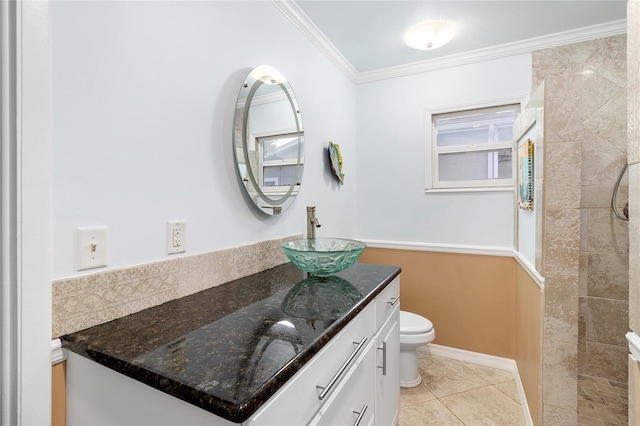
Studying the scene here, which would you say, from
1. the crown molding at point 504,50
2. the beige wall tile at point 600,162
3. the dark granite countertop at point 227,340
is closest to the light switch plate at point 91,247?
→ the dark granite countertop at point 227,340

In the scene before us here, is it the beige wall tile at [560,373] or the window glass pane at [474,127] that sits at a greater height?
the window glass pane at [474,127]

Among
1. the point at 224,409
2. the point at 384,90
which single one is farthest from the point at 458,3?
the point at 224,409

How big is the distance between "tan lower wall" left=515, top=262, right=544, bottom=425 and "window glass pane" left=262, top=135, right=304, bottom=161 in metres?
1.49

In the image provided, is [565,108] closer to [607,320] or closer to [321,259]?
[321,259]

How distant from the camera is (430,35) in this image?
206cm

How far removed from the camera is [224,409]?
0.55 m

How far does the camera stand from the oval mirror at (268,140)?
4.81ft

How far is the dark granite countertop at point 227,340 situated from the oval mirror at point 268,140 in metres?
0.53

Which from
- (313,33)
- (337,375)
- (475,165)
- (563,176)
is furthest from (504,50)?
(337,375)

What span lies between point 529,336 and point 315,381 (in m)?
1.65

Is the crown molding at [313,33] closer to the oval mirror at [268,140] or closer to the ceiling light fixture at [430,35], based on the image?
the oval mirror at [268,140]

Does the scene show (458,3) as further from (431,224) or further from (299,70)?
(431,224)

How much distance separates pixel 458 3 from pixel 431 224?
1.51m

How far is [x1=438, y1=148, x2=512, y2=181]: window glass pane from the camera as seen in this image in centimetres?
241
